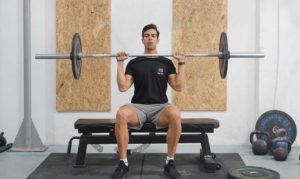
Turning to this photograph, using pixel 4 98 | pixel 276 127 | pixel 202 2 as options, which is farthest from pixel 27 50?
pixel 276 127

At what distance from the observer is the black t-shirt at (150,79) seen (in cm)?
334

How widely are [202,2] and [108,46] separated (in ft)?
3.62

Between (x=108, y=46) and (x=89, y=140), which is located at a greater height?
(x=108, y=46)

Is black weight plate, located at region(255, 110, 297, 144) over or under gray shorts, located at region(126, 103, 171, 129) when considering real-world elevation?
under

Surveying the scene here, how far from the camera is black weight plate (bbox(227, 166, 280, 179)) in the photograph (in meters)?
2.85

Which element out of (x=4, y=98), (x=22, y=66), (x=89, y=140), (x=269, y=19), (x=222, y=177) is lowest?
(x=222, y=177)

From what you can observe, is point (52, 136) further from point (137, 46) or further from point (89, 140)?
point (137, 46)

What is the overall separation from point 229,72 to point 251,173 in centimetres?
161

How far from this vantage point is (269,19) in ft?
13.7

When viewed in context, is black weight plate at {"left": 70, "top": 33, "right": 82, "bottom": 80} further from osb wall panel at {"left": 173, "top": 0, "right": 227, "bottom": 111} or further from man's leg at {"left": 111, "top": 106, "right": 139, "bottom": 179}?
osb wall panel at {"left": 173, "top": 0, "right": 227, "bottom": 111}

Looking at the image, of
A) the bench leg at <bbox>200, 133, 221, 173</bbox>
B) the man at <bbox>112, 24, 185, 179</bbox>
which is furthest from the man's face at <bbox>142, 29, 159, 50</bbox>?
the bench leg at <bbox>200, 133, 221, 173</bbox>

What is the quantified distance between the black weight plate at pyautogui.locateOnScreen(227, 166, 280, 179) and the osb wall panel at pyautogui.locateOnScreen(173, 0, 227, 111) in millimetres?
1354

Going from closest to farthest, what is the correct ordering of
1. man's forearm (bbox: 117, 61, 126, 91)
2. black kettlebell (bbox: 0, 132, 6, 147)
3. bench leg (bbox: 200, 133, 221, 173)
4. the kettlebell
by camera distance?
bench leg (bbox: 200, 133, 221, 173)
man's forearm (bbox: 117, 61, 126, 91)
the kettlebell
black kettlebell (bbox: 0, 132, 6, 147)

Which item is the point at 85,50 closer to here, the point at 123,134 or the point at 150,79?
the point at 150,79
